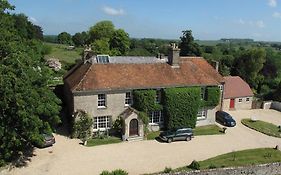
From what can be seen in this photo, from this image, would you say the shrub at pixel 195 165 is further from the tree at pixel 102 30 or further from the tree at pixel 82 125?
the tree at pixel 102 30

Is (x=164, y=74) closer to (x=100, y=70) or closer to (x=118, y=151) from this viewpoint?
(x=100, y=70)

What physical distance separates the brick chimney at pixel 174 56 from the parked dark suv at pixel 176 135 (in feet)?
30.2

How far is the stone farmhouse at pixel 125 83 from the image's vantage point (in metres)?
34.6

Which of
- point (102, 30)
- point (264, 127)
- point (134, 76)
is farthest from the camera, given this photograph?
point (102, 30)

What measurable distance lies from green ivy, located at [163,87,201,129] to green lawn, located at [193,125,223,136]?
122 centimetres

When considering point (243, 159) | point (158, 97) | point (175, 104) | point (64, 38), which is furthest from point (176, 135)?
point (64, 38)

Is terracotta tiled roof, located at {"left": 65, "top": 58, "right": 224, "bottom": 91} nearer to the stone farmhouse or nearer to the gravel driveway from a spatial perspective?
the stone farmhouse

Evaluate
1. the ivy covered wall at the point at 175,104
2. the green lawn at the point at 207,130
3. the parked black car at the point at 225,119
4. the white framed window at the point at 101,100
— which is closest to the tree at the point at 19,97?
the white framed window at the point at 101,100

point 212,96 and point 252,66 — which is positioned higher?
point 252,66

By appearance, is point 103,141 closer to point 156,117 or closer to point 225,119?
point 156,117

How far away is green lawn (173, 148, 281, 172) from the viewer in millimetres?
29625

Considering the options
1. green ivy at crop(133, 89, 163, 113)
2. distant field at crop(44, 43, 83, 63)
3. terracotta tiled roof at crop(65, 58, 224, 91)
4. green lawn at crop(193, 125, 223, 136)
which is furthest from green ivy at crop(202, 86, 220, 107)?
distant field at crop(44, 43, 83, 63)

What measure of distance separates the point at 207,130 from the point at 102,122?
44.6 feet

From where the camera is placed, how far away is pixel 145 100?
118 feet
